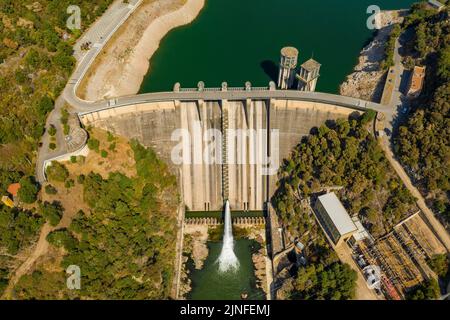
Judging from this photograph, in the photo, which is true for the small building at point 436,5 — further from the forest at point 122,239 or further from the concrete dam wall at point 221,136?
the forest at point 122,239

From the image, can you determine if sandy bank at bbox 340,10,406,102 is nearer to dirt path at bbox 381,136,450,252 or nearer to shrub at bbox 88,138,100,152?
dirt path at bbox 381,136,450,252

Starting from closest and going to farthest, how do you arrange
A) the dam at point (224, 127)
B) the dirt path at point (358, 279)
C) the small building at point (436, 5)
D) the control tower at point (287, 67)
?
the dirt path at point (358, 279) → the dam at point (224, 127) → the control tower at point (287, 67) → the small building at point (436, 5)

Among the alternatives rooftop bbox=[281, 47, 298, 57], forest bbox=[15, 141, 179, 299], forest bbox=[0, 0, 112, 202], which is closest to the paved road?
forest bbox=[0, 0, 112, 202]

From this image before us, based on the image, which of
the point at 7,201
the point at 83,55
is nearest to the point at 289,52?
the point at 83,55

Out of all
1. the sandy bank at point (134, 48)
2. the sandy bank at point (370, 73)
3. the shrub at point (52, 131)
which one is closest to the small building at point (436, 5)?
the sandy bank at point (370, 73)

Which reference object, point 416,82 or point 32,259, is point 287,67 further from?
point 32,259

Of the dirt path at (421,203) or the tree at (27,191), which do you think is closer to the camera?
the dirt path at (421,203)

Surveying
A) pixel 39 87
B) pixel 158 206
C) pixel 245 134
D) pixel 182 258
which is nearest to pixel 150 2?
pixel 39 87
